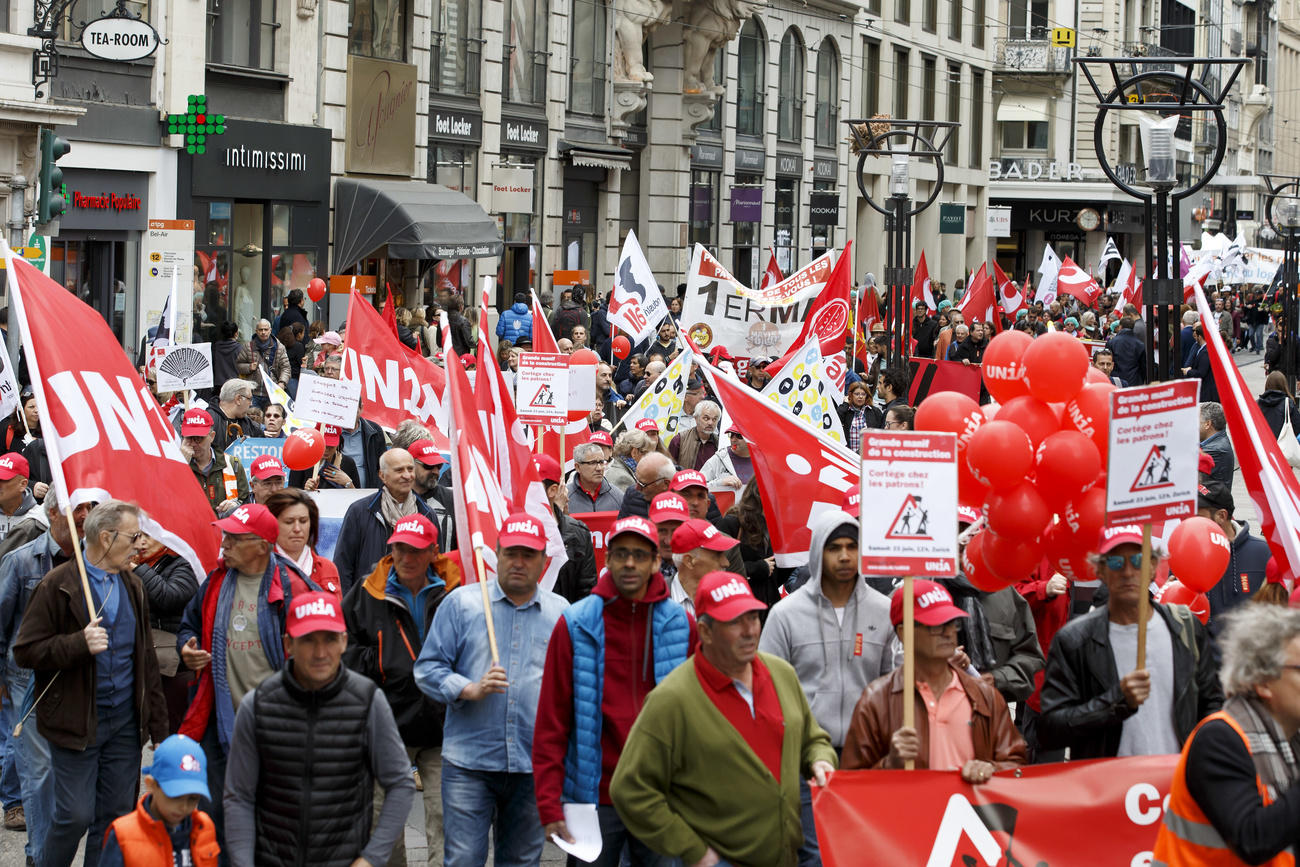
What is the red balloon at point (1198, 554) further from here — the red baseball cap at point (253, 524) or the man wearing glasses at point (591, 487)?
the red baseball cap at point (253, 524)

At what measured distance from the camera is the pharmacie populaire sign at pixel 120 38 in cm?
1973

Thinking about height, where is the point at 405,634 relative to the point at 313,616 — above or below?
below

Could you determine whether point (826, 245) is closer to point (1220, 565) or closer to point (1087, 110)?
point (1087, 110)

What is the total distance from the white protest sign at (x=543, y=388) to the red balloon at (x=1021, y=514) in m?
4.16

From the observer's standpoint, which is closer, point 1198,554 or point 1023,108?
point 1198,554

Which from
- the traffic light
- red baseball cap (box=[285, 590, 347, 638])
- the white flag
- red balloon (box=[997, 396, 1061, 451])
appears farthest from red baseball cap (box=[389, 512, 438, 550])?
the white flag

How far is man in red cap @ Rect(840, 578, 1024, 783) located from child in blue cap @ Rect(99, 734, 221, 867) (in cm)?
201

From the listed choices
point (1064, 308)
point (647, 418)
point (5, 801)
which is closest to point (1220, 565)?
point (5, 801)

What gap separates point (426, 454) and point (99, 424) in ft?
7.70

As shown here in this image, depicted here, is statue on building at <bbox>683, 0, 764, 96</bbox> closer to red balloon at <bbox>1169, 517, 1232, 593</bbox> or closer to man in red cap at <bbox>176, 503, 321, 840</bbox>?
red balloon at <bbox>1169, 517, 1232, 593</bbox>

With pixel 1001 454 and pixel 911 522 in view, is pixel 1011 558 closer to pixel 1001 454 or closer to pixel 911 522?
pixel 1001 454

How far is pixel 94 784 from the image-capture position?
689 cm

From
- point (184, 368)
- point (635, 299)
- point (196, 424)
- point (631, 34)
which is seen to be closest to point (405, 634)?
Result: point (196, 424)

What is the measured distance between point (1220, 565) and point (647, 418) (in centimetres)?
660
